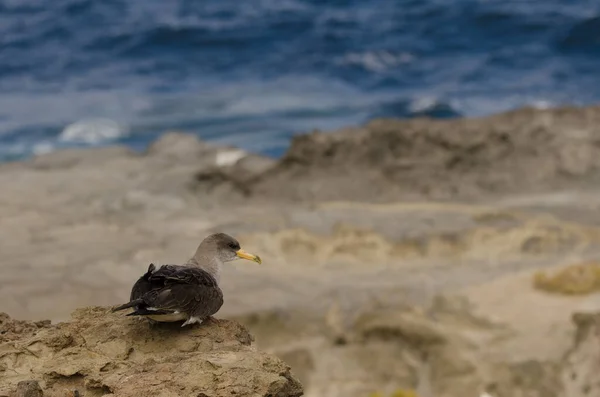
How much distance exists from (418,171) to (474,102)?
11255mm

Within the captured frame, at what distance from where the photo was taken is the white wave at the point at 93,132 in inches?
898

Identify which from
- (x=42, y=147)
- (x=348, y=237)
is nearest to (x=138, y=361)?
(x=348, y=237)

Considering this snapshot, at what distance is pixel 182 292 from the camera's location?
4391 mm

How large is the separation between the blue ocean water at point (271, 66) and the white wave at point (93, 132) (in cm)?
2

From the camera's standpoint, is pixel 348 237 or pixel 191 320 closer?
pixel 191 320

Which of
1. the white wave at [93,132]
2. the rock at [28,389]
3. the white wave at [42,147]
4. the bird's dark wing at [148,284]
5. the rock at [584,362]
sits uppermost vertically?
the bird's dark wing at [148,284]

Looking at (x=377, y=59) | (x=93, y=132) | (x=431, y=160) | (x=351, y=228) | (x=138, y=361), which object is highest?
(x=138, y=361)

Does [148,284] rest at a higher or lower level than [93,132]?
higher

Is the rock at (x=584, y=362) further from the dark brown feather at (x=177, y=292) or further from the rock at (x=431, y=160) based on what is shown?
the dark brown feather at (x=177, y=292)

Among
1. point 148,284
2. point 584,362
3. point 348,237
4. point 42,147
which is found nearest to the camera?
point 148,284

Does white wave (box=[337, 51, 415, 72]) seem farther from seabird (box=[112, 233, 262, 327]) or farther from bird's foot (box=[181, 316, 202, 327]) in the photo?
bird's foot (box=[181, 316, 202, 327])

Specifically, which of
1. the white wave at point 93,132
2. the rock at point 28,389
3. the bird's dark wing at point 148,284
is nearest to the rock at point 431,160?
the bird's dark wing at point 148,284

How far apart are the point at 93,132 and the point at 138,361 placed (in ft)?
63.6

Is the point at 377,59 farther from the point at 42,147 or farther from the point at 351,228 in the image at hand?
the point at 351,228
